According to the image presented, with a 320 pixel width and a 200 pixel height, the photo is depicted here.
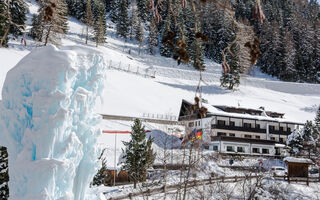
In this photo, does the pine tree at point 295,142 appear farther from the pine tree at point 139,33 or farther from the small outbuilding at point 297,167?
the pine tree at point 139,33

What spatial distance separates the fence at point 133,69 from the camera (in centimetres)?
6456

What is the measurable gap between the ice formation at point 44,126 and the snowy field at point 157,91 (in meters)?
18.0

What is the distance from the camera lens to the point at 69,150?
8508 millimetres

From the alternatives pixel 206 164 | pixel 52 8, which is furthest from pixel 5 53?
pixel 52 8

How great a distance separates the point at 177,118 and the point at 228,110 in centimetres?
858

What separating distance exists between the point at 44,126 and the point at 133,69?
60.7m

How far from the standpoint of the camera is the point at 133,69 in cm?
6825

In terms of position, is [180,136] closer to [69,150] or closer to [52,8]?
[69,150]

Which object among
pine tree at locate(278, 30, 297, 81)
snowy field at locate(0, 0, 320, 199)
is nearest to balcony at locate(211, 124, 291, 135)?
snowy field at locate(0, 0, 320, 199)

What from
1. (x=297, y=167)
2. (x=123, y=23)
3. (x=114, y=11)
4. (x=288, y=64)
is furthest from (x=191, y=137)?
(x=114, y=11)

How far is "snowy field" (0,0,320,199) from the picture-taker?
134 ft

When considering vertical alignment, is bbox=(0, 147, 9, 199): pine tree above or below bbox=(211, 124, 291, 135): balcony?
above

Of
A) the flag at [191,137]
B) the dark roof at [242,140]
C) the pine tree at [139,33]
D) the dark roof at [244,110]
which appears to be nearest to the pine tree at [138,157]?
the flag at [191,137]

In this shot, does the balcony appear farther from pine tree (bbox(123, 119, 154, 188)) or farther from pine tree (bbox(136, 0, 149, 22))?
pine tree (bbox(136, 0, 149, 22))
